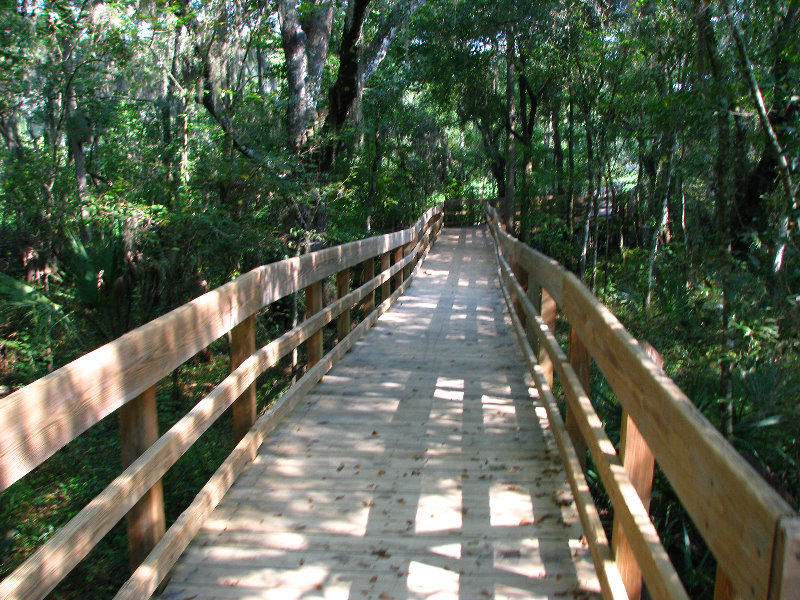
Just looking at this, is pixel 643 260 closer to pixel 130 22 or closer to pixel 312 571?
pixel 130 22

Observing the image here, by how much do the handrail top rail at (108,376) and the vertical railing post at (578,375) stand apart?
1.82m

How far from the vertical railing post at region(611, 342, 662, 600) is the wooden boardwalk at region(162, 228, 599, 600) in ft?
0.78

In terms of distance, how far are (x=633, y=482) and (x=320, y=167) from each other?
1079 cm

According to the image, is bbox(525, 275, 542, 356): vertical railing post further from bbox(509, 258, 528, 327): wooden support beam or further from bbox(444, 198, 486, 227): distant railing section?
bbox(444, 198, 486, 227): distant railing section

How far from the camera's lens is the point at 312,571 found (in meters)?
2.90

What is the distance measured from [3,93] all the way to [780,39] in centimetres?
1066

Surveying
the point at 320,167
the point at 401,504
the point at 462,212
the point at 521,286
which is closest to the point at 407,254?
the point at 320,167

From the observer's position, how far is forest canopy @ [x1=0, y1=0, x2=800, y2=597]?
Result: 25.6 feet

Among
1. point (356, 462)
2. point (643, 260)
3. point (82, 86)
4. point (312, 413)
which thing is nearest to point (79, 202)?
point (82, 86)

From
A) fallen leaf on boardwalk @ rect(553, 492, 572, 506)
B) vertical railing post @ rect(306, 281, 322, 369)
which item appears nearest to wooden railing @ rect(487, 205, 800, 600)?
fallen leaf on boardwalk @ rect(553, 492, 572, 506)

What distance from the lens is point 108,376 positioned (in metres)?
2.38

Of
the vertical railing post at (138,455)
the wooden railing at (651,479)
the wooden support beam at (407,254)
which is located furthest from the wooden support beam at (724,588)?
the wooden support beam at (407,254)

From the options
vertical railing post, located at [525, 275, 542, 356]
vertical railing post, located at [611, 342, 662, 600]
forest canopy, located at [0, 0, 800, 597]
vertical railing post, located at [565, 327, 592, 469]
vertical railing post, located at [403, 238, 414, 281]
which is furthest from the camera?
vertical railing post, located at [403, 238, 414, 281]

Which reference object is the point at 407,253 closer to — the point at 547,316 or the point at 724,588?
the point at 547,316
